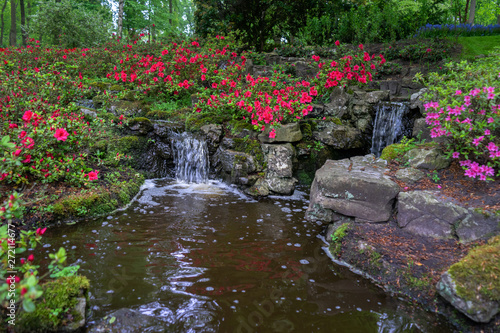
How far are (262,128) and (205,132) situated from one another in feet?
4.84

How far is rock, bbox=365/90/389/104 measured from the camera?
7617mm

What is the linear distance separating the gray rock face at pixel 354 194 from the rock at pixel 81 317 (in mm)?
3285

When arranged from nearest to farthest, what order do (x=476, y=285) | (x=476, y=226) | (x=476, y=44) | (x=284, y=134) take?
(x=476, y=285), (x=476, y=226), (x=284, y=134), (x=476, y=44)

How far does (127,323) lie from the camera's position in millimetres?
2635

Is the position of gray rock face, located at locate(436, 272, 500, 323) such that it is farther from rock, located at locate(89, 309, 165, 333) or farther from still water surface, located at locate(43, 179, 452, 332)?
rock, located at locate(89, 309, 165, 333)

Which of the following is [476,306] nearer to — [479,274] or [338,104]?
[479,274]

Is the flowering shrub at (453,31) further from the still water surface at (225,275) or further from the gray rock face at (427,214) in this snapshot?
the still water surface at (225,275)

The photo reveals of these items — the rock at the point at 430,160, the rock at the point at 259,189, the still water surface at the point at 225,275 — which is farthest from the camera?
the rock at the point at 259,189

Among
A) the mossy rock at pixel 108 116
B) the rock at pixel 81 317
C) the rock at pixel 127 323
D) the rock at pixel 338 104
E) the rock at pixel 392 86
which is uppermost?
the rock at pixel 392 86

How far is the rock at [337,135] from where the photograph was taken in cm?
718

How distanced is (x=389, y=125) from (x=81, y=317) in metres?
7.29

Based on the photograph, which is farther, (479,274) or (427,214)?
(427,214)

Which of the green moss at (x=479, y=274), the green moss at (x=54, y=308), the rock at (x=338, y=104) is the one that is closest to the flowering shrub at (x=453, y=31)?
the rock at (x=338, y=104)

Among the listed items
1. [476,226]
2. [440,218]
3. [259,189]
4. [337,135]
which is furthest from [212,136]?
[476,226]
